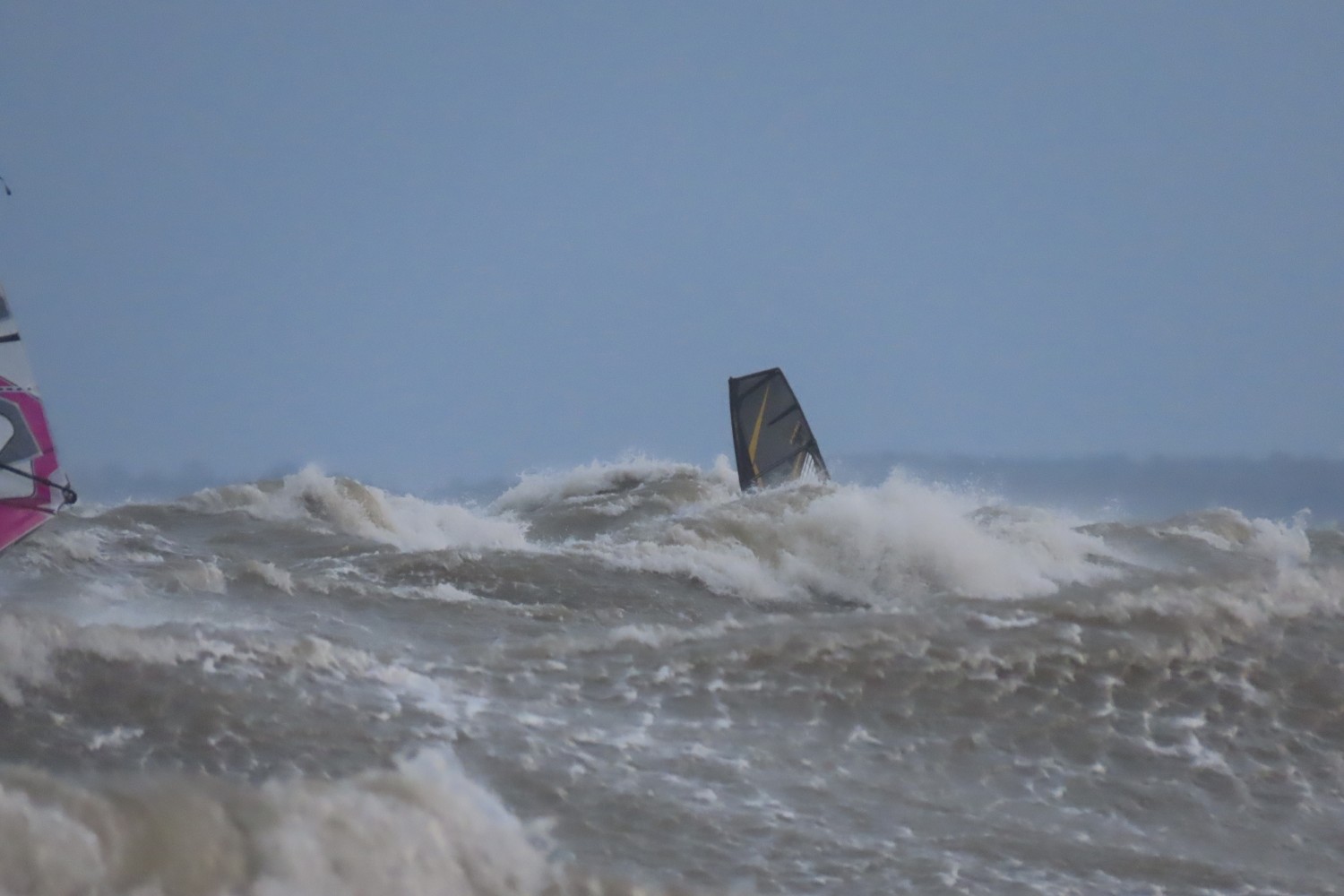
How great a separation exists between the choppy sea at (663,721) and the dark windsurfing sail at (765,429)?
490 centimetres

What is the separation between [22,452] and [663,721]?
355 cm

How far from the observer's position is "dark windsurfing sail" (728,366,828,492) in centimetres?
1512

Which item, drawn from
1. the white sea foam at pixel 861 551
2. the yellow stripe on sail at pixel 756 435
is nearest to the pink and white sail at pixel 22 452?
the white sea foam at pixel 861 551

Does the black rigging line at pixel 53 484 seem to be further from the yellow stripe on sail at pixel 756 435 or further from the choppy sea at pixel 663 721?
the yellow stripe on sail at pixel 756 435

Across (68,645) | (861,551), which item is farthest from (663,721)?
(861,551)

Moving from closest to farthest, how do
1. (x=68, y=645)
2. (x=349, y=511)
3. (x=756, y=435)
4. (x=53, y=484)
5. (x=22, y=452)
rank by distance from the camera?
(x=68, y=645), (x=22, y=452), (x=53, y=484), (x=349, y=511), (x=756, y=435)

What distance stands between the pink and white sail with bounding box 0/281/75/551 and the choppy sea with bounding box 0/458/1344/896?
0.58 m

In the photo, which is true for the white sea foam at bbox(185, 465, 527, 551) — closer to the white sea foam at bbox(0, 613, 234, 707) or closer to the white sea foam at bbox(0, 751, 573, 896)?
the white sea foam at bbox(0, 613, 234, 707)

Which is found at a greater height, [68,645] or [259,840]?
[68,645]

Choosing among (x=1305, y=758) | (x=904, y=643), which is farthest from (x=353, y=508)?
(x=1305, y=758)

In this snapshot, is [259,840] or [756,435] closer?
[259,840]

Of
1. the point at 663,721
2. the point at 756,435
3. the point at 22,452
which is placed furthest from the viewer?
the point at 756,435

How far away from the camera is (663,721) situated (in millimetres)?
5375

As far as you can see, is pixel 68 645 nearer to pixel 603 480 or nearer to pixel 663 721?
pixel 663 721
